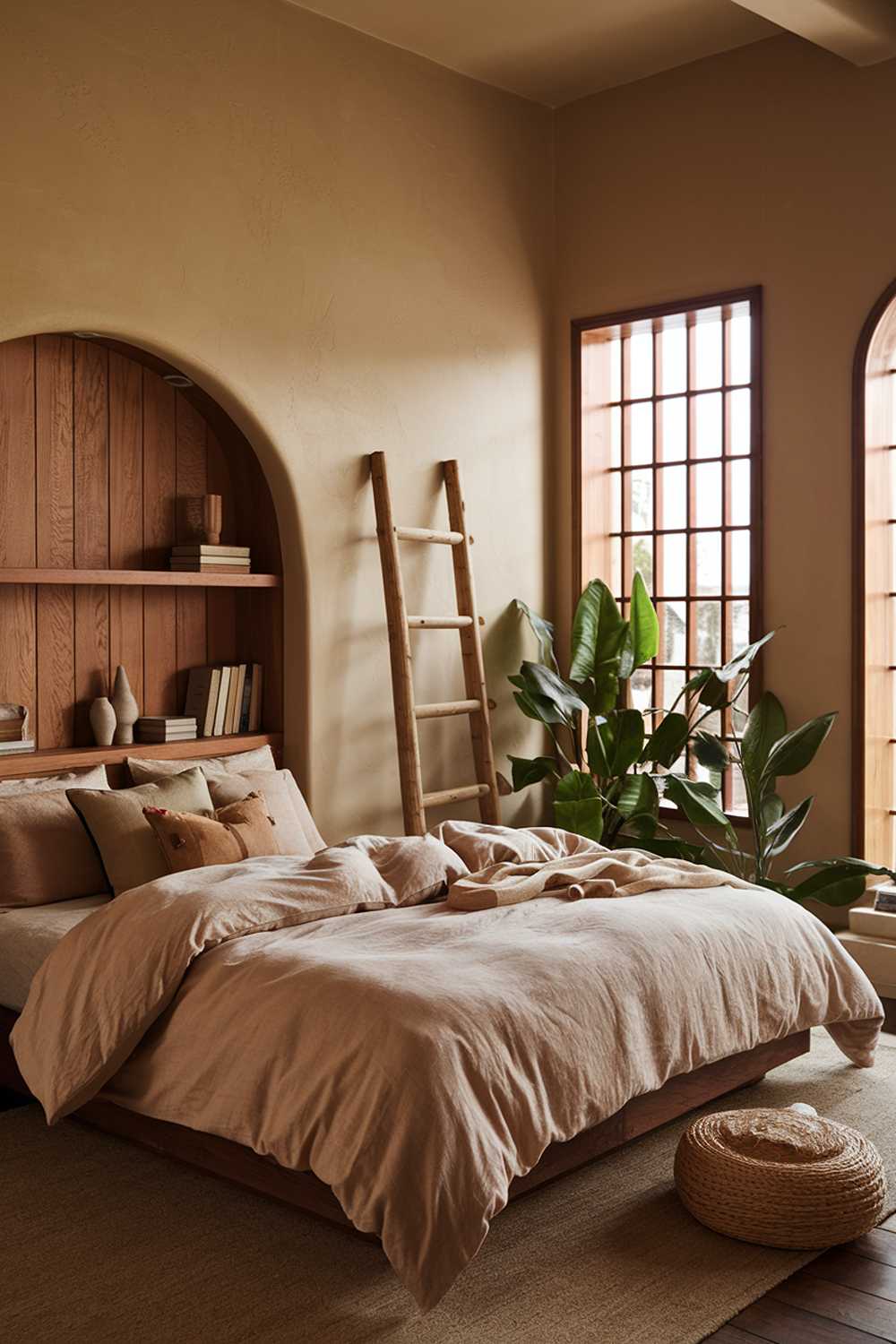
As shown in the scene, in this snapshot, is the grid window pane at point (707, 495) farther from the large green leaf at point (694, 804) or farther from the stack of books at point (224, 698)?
the stack of books at point (224, 698)

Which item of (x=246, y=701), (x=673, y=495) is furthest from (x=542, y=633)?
(x=246, y=701)

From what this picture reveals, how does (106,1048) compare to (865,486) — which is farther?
(865,486)

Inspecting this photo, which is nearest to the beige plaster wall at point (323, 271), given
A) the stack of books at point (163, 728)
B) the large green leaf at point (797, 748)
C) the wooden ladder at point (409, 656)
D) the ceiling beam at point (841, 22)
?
the wooden ladder at point (409, 656)

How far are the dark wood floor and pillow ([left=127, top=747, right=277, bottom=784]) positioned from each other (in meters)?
2.33

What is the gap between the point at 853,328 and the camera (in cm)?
516

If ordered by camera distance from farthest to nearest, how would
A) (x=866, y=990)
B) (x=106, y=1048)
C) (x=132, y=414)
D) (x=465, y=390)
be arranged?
(x=465, y=390) → (x=132, y=414) → (x=866, y=990) → (x=106, y=1048)

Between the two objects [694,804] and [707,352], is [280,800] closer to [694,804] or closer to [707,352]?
[694,804]

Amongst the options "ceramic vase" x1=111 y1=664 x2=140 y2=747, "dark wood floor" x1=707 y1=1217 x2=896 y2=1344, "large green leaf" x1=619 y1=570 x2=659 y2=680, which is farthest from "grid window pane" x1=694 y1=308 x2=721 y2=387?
"dark wood floor" x1=707 y1=1217 x2=896 y2=1344

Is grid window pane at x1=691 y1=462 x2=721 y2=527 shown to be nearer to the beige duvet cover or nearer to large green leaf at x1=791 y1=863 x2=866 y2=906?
large green leaf at x1=791 y1=863 x2=866 y2=906

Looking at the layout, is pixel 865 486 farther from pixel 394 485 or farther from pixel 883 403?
pixel 394 485

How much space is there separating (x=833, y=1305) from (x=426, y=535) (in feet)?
10.7

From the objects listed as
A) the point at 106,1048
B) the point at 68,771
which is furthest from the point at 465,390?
the point at 106,1048

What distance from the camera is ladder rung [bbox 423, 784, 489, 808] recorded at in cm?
525

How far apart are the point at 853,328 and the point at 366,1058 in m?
3.64
